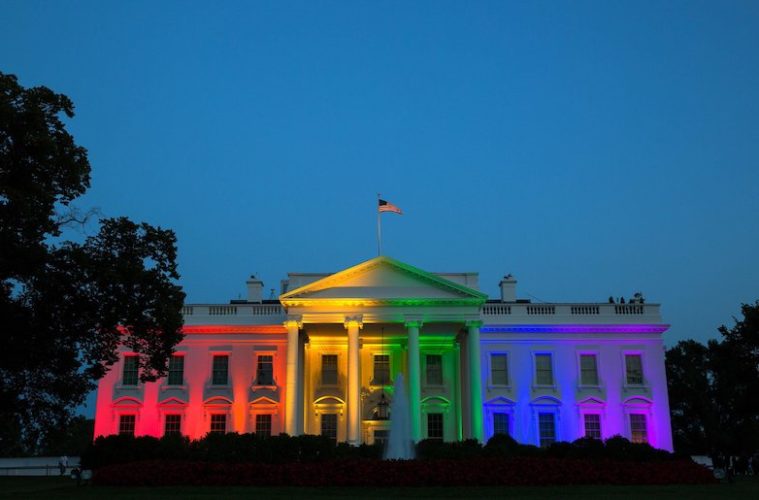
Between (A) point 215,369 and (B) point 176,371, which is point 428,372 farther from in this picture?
(B) point 176,371

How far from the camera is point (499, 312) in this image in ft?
140

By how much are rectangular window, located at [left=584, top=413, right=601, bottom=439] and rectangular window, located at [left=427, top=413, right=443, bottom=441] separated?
7.28 metres

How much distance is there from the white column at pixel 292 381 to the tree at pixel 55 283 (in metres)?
12.5

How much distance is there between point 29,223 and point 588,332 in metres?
29.5

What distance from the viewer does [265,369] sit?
41406 mm

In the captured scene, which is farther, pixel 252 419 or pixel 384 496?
pixel 252 419

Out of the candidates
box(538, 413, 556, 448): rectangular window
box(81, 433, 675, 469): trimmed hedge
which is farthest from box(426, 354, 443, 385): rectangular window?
box(81, 433, 675, 469): trimmed hedge

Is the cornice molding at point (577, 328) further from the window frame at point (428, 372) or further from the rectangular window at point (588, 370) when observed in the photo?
the window frame at point (428, 372)

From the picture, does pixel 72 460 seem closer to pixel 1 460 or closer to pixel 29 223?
pixel 1 460

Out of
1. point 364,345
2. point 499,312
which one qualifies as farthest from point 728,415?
point 364,345

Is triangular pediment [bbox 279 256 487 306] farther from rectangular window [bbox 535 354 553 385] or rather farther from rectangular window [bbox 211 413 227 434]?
rectangular window [bbox 211 413 227 434]

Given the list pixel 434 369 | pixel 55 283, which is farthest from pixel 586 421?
pixel 55 283

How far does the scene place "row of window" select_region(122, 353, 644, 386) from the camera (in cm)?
4122

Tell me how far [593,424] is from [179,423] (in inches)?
816
